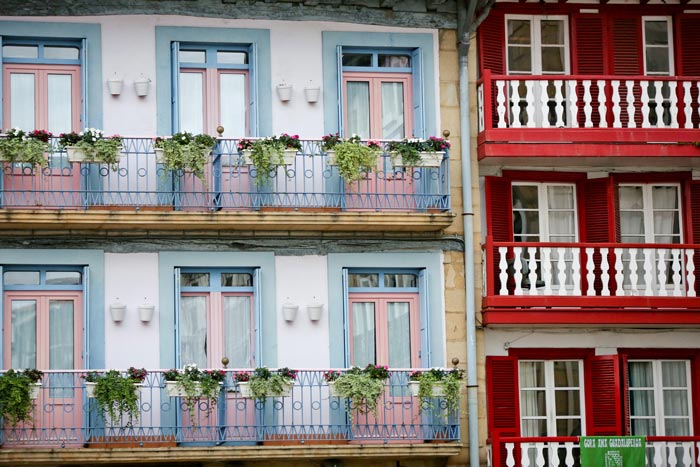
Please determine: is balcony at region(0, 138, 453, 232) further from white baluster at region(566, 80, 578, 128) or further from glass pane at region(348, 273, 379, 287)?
white baluster at region(566, 80, 578, 128)

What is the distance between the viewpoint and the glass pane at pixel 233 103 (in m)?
27.6

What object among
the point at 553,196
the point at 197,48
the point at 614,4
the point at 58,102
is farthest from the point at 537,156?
the point at 58,102

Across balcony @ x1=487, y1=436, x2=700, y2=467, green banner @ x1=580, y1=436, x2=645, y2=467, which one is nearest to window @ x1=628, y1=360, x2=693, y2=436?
balcony @ x1=487, y1=436, x2=700, y2=467

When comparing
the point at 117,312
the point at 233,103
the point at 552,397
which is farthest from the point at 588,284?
the point at 117,312

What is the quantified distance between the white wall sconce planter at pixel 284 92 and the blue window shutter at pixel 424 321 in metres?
3.26

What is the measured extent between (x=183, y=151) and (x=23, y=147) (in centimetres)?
225

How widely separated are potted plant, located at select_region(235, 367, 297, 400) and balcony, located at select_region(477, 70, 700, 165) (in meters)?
4.62

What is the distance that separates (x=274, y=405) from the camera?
87.5ft

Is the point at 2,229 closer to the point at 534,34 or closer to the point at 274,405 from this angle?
the point at 274,405

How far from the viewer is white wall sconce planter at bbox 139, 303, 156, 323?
87.2 feet

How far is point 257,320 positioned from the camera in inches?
1063

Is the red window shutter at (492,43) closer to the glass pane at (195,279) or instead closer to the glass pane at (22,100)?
the glass pane at (195,279)

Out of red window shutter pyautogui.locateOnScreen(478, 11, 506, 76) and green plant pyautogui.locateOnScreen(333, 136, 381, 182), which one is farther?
red window shutter pyautogui.locateOnScreen(478, 11, 506, 76)

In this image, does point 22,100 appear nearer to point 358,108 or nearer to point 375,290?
point 358,108
